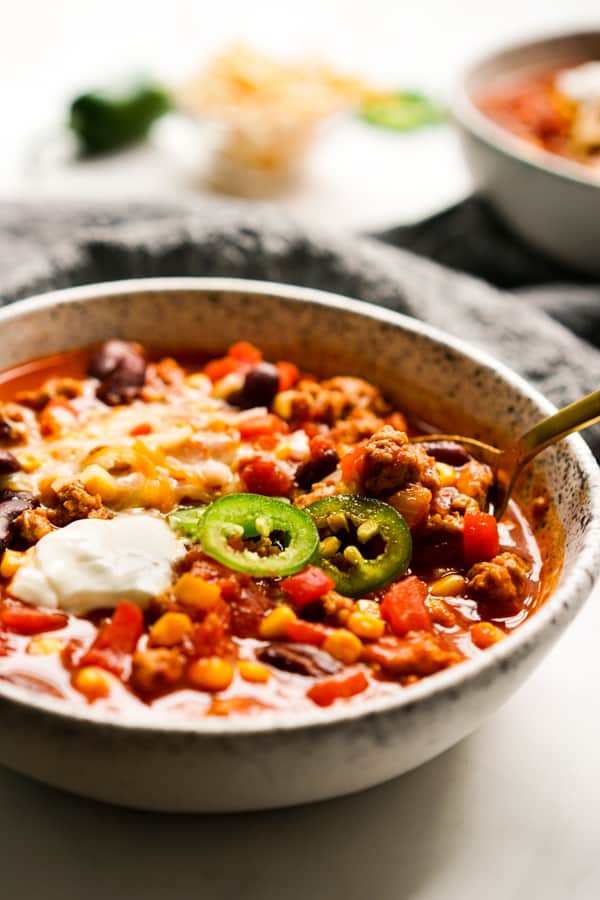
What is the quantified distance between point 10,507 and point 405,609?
51.1 inches

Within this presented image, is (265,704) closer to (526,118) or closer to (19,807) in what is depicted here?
(19,807)

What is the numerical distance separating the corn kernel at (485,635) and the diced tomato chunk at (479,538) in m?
0.33

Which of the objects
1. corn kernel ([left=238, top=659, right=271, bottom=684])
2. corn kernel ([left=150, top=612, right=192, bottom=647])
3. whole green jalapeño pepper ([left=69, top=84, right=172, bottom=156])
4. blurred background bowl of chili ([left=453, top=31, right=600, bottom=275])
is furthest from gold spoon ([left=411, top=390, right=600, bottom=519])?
whole green jalapeño pepper ([left=69, top=84, right=172, bottom=156])

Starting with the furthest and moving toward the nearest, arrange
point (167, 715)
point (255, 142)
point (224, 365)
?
point (255, 142) → point (224, 365) → point (167, 715)

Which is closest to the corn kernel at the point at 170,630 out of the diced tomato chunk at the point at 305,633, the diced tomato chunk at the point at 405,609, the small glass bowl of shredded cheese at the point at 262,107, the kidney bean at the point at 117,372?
the diced tomato chunk at the point at 305,633

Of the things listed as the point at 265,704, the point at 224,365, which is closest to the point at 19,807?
the point at 265,704

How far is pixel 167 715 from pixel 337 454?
131 cm

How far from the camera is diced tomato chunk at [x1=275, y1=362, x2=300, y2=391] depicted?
4.45 meters

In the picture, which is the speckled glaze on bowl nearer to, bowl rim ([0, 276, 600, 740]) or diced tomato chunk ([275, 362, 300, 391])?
bowl rim ([0, 276, 600, 740])

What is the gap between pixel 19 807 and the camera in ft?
10.1

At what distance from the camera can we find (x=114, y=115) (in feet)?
25.1

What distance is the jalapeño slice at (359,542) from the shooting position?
3.40 m

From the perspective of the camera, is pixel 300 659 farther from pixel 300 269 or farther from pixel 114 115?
pixel 114 115

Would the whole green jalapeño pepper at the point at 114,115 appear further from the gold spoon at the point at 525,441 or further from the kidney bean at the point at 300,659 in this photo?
the kidney bean at the point at 300,659
